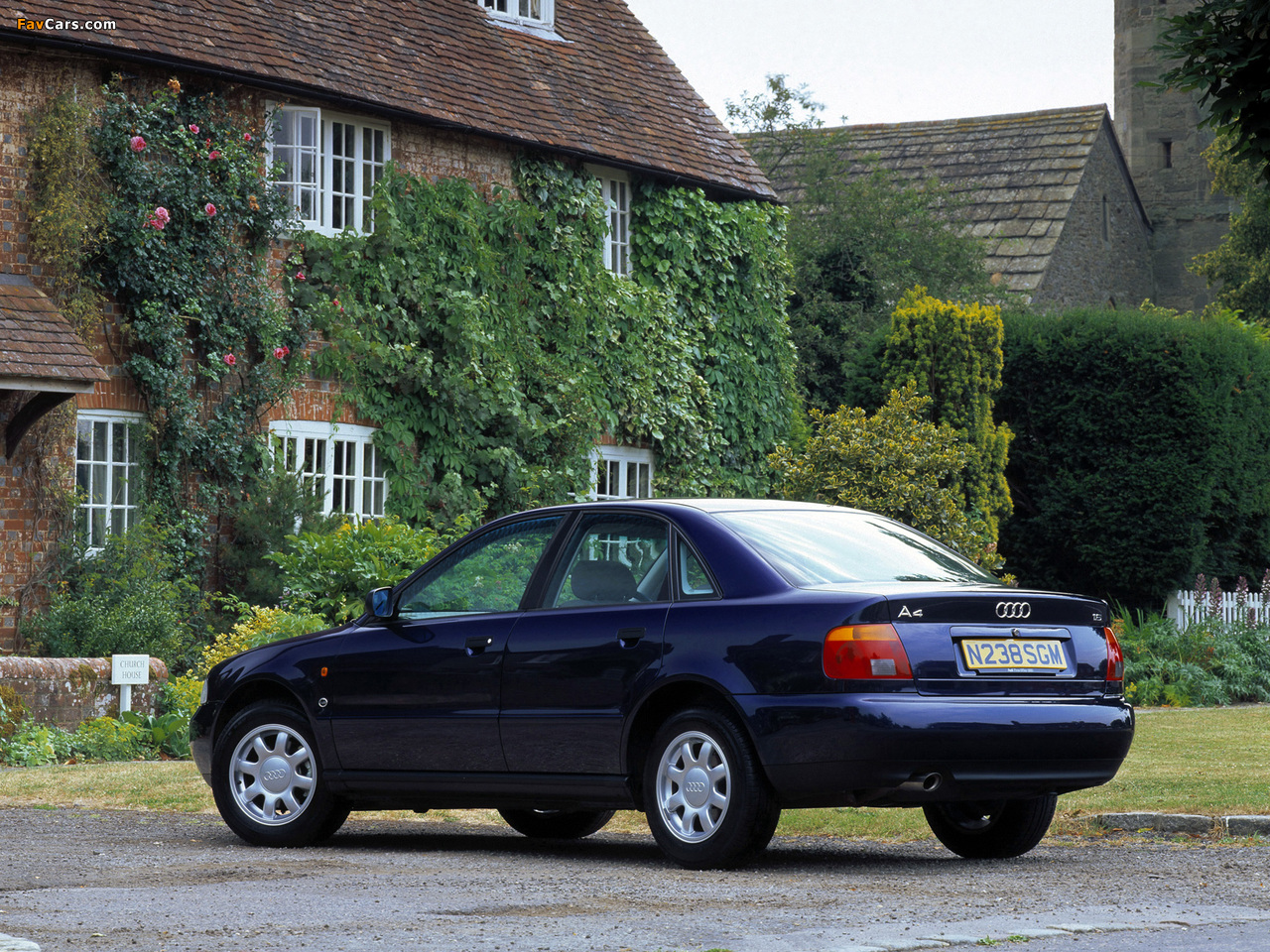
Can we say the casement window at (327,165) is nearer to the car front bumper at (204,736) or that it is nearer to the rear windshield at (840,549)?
the car front bumper at (204,736)

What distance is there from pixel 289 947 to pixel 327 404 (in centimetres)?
1227

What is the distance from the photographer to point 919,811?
9.41m

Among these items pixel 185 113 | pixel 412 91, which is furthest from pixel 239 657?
pixel 412 91

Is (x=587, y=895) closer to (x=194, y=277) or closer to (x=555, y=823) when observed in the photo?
(x=555, y=823)

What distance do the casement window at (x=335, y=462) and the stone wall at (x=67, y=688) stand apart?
11.0 feet

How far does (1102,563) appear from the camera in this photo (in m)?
22.0

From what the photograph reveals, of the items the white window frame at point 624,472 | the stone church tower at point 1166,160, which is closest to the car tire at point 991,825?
the white window frame at point 624,472

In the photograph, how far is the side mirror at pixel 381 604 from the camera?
A: 26.5ft

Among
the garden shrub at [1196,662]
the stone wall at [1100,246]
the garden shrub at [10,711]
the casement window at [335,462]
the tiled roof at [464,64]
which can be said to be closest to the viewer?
the garden shrub at [10,711]

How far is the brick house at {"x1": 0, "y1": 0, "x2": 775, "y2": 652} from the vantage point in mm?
14742

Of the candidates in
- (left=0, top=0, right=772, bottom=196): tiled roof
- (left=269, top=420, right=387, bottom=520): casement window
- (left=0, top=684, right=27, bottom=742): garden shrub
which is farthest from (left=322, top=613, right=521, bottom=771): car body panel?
(left=0, top=0, right=772, bottom=196): tiled roof

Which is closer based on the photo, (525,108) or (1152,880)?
(1152,880)

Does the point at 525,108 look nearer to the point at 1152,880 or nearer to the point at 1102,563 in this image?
the point at 1102,563

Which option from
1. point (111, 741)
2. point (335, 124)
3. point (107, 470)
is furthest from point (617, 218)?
point (111, 741)
